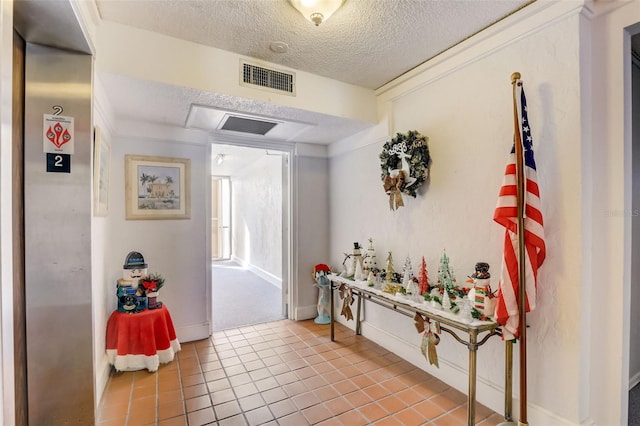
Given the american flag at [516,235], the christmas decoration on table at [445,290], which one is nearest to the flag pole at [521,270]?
the american flag at [516,235]

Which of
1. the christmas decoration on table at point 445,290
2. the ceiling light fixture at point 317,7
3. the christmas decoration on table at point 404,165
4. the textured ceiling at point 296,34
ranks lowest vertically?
the christmas decoration on table at point 445,290

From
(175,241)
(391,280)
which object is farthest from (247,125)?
(391,280)

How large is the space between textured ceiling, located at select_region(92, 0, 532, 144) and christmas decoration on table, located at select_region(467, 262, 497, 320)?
1.55 metres

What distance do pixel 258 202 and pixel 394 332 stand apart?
4.17m

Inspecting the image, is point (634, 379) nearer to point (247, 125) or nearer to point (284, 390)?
point (284, 390)

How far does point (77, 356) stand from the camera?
162 centimetres

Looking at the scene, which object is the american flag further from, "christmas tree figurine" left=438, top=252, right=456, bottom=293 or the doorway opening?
the doorway opening

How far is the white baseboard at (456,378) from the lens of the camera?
5.81 feet

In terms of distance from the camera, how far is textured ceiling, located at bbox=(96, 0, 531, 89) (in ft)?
5.85

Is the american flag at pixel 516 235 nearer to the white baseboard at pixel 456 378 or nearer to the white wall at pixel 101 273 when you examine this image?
the white baseboard at pixel 456 378

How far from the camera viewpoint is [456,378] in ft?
7.45

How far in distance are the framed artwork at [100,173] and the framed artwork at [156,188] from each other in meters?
0.43

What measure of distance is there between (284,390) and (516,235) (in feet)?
6.14

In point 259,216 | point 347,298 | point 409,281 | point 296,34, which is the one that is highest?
point 296,34
